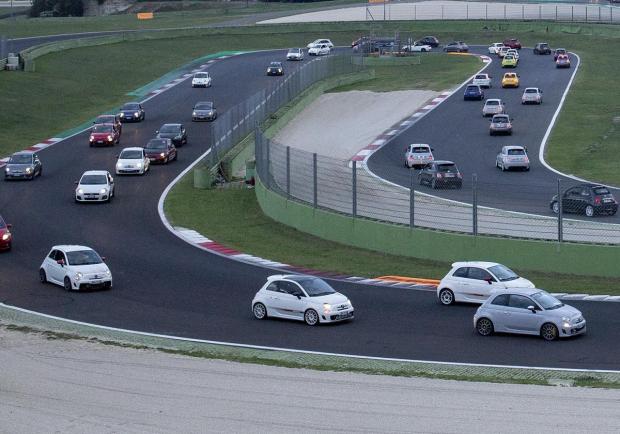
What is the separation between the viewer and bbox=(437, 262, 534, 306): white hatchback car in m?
30.6

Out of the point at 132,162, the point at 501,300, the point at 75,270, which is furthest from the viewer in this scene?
the point at 132,162

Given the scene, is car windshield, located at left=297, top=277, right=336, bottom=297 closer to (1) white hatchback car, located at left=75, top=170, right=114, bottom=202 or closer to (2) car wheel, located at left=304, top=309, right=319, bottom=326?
(2) car wheel, located at left=304, top=309, right=319, bottom=326

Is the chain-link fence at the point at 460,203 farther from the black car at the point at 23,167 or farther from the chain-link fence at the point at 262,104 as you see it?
the black car at the point at 23,167

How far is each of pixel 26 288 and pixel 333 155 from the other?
29152 mm

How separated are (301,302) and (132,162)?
29.2 m

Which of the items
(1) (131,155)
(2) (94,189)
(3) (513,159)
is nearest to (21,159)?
(1) (131,155)

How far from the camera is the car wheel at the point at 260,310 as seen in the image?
29812mm

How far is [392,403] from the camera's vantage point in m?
20.4

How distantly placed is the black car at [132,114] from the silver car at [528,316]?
4817 cm

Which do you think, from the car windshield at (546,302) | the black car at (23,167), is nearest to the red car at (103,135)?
the black car at (23,167)

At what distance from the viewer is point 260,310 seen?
98.0ft

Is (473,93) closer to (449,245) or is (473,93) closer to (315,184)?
(315,184)

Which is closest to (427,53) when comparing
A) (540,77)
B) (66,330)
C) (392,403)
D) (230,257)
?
(540,77)

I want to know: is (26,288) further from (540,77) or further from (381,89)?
(540,77)
